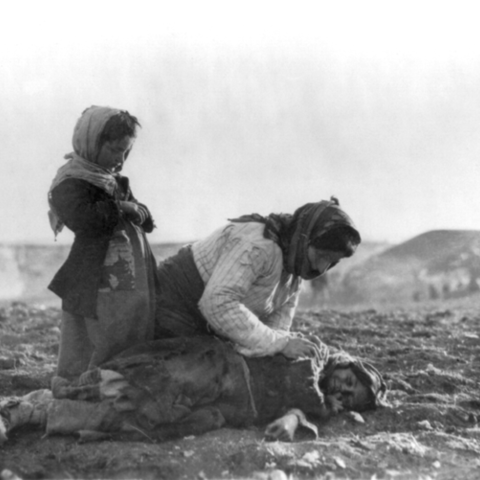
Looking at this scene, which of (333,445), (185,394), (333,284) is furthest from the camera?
(333,284)

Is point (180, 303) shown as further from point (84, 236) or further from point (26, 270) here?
point (26, 270)

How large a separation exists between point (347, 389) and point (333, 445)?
72 cm

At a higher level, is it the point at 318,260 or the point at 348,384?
the point at 318,260

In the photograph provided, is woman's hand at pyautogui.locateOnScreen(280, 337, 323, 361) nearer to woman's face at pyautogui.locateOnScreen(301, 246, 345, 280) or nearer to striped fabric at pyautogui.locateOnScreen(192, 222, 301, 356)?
striped fabric at pyautogui.locateOnScreen(192, 222, 301, 356)

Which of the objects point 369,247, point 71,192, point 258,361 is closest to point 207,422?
point 258,361

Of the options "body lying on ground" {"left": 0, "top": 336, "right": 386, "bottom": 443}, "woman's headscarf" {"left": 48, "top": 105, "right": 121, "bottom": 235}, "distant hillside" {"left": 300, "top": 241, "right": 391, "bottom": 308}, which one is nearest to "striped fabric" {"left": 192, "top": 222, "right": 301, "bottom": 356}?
"body lying on ground" {"left": 0, "top": 336, "right": 386, "bottom": 443}

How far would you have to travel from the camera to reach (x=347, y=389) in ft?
16.1

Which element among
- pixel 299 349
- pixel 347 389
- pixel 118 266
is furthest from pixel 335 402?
pixel 118 266

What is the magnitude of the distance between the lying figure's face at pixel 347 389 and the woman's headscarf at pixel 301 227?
696 millimetres

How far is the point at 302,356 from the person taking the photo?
4.67 metres

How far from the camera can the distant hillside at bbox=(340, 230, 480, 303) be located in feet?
48.9

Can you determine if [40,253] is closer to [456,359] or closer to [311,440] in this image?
[456,359]

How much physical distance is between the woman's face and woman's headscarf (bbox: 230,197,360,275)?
3 centimetres

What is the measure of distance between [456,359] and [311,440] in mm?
2817
